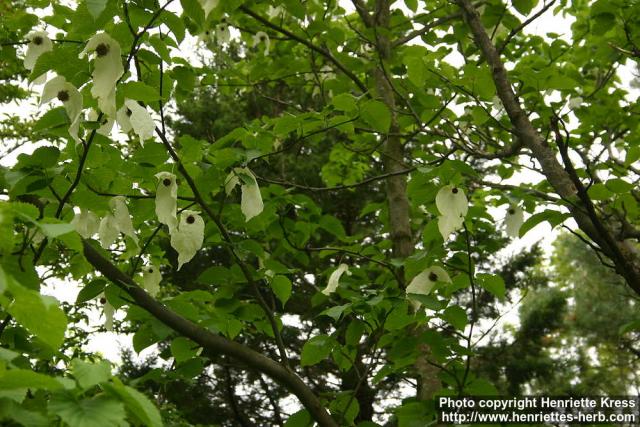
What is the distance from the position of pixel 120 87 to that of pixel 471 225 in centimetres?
115

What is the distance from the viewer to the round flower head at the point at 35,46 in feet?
5.71

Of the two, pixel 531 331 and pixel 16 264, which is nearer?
pixel 16 264

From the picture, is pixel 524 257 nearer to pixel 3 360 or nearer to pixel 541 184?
pixel 541 184

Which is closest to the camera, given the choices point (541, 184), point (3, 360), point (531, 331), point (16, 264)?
point (3, 360)

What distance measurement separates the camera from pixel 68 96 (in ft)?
4.25

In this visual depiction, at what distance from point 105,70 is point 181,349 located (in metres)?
0.75

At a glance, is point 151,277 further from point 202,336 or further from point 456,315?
point 456,315

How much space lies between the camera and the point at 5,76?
518 cm

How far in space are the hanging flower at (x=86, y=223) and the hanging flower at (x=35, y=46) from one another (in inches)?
16.8

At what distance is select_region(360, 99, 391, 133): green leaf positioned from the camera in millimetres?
1616

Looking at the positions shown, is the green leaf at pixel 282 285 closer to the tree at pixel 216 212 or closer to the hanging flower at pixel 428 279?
the tree at pixel 216 212

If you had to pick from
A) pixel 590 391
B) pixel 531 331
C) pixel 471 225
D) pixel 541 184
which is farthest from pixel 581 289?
pixel 471 225

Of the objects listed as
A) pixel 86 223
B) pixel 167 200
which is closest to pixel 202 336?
pixel 167 200

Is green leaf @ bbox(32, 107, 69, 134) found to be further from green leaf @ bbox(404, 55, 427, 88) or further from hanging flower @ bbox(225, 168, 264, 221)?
green leaf @ bbox(404, 55, 427, 88)
